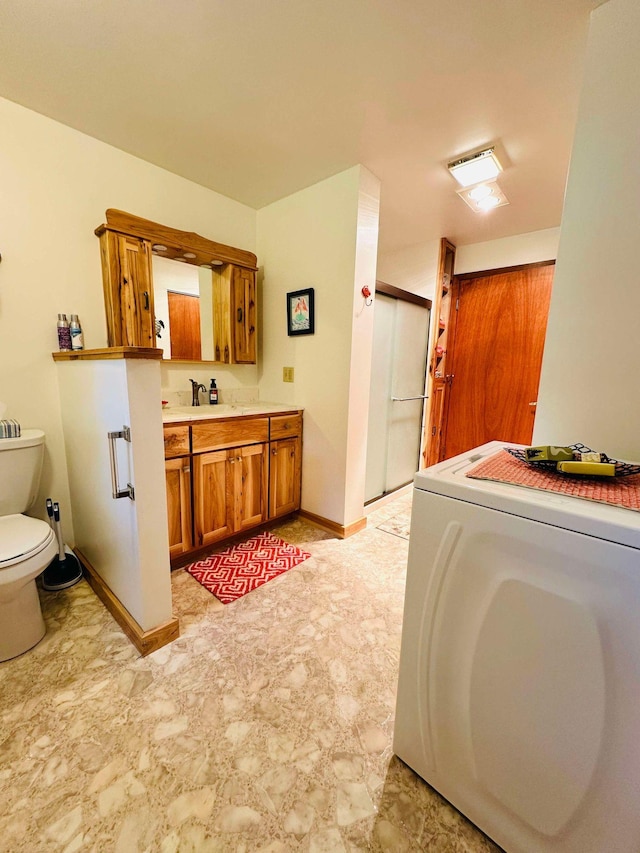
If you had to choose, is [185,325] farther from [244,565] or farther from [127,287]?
[244,565]

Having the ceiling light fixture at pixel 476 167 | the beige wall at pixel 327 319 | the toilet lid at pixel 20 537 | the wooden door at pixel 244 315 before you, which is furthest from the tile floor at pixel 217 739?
the ceiling light fixture at pixel 476 167

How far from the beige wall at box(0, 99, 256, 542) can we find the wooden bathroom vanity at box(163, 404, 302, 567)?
673mm

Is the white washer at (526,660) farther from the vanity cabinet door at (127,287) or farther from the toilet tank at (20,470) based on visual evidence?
the vanity cabinet door at (127,287)

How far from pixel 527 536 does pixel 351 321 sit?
5.69 feet

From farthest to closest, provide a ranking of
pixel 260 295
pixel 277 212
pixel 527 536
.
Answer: pixel 260 295 → pixel 277 212 → pixel 527 536

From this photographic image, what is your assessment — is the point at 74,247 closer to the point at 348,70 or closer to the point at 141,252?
the point at 141,252

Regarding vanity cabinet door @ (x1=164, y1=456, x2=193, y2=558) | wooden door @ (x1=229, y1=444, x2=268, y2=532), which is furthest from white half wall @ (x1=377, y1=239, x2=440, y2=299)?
vanity cabinet door @ (x1=164, y1=456, x2=193, y2=558)

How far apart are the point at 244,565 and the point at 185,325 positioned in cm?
163

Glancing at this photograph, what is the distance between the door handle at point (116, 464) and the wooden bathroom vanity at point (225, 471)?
44 cm

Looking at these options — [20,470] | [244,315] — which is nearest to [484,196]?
[244,315]

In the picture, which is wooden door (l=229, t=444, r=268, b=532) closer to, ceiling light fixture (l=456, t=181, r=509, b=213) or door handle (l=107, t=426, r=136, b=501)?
door handle (l=107, t=426, r=136, b=501)

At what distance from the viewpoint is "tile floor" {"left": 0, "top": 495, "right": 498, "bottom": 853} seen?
0.87 meters

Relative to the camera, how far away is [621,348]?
120cm

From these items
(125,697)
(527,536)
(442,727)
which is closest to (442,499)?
(527,536)
